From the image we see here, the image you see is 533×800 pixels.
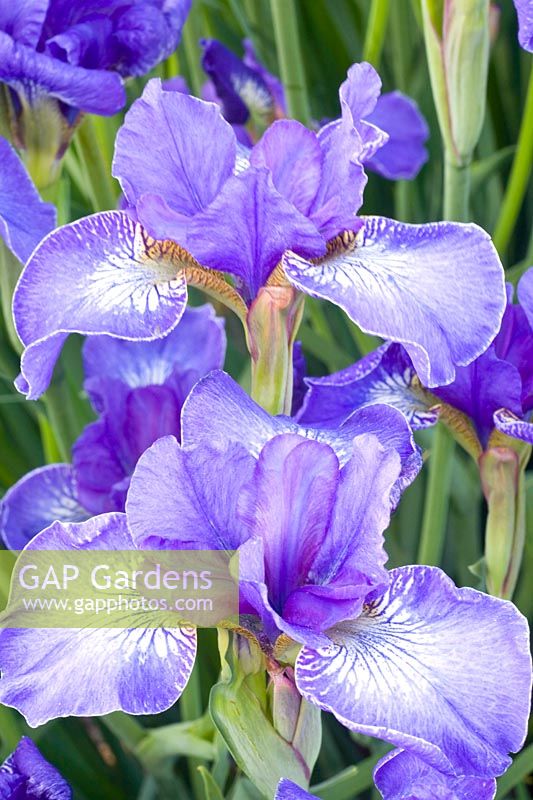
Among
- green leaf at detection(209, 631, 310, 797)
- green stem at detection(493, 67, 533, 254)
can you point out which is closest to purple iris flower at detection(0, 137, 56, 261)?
green leaf at detection(209, 631, 310, 797)

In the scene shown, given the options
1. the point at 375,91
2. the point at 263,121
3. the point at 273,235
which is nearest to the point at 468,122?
the point at 375,91

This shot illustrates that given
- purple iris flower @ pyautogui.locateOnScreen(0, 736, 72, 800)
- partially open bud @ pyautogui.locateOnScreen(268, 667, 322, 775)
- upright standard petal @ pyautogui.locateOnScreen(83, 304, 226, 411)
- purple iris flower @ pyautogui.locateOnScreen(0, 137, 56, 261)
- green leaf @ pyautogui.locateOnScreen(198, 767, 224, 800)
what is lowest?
green leaf @ pyautogui.locateOnScreen(198, 767, 224, 800)

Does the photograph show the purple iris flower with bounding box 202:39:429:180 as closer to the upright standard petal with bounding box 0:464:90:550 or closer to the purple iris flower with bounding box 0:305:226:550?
the purple iris flower with bounding box 0:305:226:550

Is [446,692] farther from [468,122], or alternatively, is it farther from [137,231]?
[468,122]

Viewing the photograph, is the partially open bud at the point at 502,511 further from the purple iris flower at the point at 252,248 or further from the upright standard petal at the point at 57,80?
the upright standard petal at the point at 57,80

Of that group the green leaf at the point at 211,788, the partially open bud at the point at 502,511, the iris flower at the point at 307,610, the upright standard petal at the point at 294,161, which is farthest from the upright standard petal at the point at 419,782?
the upright standard petal at the point at 294,161

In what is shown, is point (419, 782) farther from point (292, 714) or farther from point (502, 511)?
point (502, 511)
